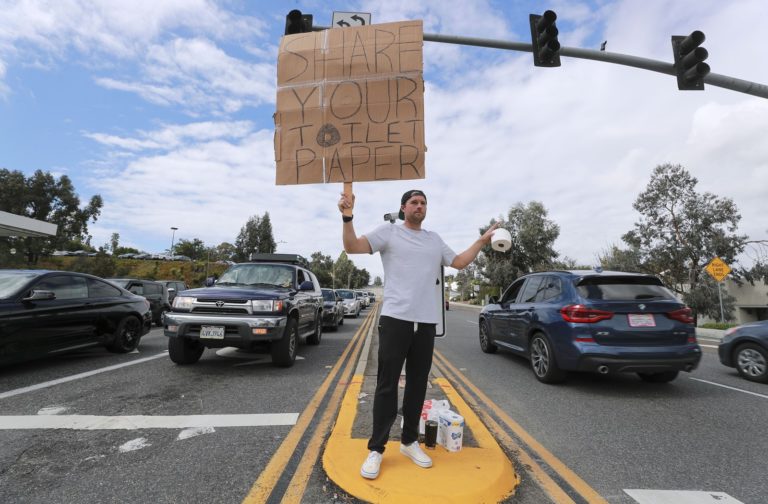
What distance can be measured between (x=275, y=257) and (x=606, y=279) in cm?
1006

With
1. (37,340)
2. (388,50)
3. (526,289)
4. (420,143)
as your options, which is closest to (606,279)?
(526,289)

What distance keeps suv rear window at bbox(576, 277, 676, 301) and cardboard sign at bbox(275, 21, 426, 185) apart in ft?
11.3

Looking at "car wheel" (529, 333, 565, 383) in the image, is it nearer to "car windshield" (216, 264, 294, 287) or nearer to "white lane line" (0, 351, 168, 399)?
"car windshield" (216, 264, 294, 287)

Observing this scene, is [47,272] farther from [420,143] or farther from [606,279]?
[606,279]

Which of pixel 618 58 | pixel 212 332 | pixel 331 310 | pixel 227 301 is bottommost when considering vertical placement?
pixel 331 310

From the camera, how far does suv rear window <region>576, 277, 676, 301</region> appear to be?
17.8ft

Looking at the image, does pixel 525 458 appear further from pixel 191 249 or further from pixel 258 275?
pixel 191 249

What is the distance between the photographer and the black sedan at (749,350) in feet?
21.0

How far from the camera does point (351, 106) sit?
3842 millimetres

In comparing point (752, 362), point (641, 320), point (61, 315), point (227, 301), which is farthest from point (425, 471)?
point (752, 362)

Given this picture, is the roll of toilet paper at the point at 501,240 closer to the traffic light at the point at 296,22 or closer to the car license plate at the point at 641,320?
the car license plate at the point at 641,320

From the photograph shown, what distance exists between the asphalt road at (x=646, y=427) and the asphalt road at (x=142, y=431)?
2.21 metres

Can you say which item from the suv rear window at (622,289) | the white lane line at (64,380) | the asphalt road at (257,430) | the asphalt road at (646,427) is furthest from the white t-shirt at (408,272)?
the white lane line at (64,380)

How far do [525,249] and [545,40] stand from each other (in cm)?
4022
